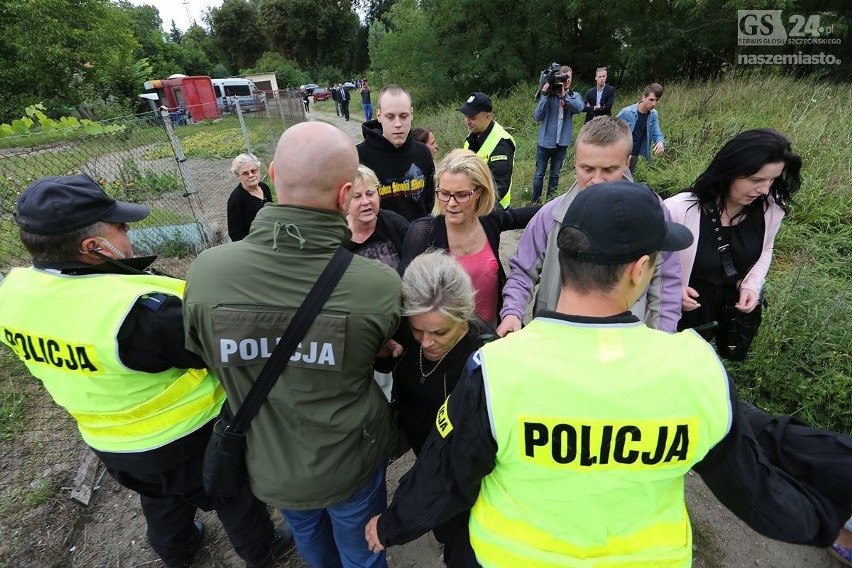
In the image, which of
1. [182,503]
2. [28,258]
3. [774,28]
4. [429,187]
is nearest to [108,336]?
[182,503]

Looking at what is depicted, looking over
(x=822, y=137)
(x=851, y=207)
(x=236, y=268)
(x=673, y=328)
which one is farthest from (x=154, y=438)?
(x=822, y=137)

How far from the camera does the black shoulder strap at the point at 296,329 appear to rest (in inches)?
52.3

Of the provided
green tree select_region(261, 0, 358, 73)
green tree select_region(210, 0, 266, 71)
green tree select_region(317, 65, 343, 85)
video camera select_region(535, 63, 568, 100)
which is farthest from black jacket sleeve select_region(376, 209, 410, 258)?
green tree select_region(210, 0, 266, 71)

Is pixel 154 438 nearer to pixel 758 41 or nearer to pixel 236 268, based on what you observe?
pixel 236 268

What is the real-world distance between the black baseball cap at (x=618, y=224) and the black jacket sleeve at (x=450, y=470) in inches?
17.5

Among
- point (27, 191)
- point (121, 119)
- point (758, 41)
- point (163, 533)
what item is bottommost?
point (163, 533)

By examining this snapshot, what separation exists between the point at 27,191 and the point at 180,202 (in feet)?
21.6

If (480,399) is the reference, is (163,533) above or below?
below

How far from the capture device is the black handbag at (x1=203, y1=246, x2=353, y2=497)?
133 centimetres

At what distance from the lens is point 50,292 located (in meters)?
1.53

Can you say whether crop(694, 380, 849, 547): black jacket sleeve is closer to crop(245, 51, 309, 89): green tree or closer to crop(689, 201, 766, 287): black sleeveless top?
crop(689, 201, 766, 287): black sleeveless top

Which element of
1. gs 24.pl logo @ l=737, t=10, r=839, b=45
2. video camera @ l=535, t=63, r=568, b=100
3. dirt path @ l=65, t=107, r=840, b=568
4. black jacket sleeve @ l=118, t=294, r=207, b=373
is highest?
gs 24.pl logo @ l=737, t=10, r=839, b=45

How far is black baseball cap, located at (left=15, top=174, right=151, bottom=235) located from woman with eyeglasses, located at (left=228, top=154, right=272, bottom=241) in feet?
8.27

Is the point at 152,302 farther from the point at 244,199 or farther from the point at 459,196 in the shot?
the point at 244,199
